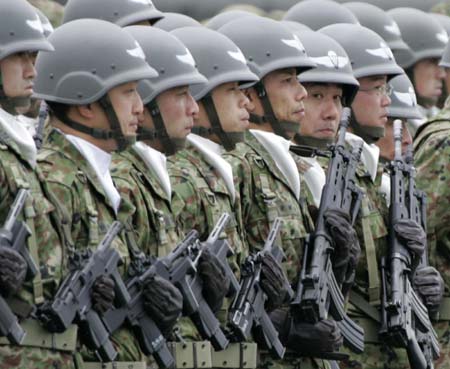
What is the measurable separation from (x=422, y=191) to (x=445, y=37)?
4.43 meters

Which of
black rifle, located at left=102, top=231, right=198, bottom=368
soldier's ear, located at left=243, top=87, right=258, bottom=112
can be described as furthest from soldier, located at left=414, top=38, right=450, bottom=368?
black rifle, located at left=102, top=231, right=198, bottom=368

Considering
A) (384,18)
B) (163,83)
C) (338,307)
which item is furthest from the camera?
(384,18)

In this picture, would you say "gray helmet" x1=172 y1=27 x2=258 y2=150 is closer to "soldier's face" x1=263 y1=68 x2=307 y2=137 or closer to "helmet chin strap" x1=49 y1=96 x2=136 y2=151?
"soldier's face" x1=263 y1=68 x2=307 y2=137

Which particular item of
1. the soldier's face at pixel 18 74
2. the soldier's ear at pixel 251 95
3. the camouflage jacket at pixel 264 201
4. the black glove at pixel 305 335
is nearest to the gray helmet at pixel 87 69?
the soldier's face at pixel 18 74

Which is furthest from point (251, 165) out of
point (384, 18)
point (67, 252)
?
point (384, 18)

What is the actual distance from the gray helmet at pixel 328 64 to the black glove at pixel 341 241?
1248mm

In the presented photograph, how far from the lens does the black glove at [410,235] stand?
1395cm

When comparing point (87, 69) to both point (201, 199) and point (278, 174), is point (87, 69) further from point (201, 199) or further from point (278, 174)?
point (278, 174)

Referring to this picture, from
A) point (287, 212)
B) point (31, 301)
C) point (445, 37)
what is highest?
point (31, 301)

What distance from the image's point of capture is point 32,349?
10492 mm

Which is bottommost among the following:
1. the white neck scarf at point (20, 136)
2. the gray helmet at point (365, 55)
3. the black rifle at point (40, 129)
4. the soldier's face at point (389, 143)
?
the soldier's face at point (389, 143)

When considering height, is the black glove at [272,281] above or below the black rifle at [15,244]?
below

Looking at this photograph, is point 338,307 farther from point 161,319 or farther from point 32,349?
point 32,349

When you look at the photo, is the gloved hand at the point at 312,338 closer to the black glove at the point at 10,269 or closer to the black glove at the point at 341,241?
the black glove at the point at 341,241
